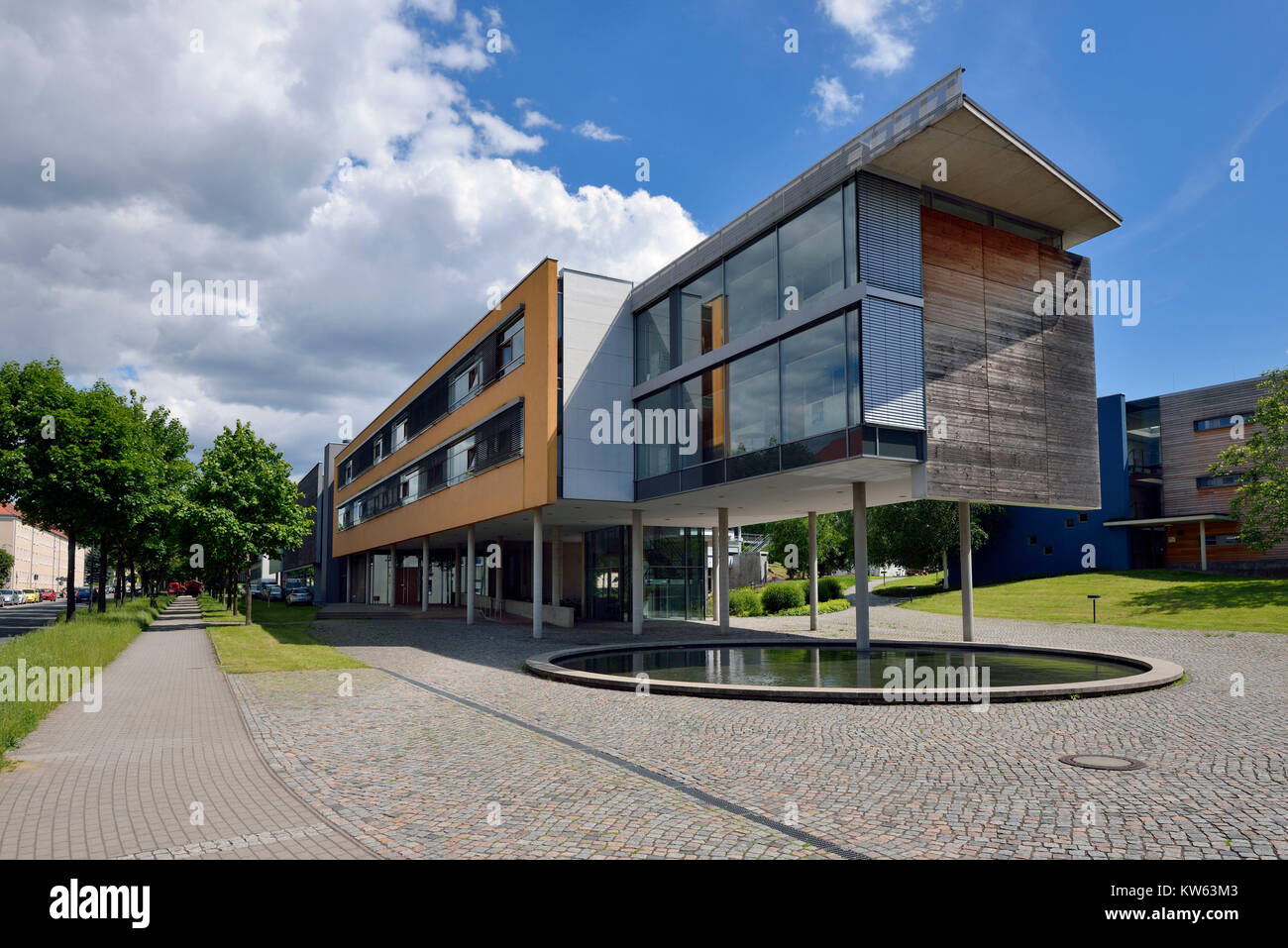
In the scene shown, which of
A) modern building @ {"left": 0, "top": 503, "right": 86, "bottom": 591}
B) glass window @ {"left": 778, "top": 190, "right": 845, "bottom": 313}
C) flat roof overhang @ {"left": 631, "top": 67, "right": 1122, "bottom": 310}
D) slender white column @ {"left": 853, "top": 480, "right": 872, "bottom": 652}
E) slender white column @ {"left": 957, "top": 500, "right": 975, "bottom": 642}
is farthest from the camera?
modern building @ {"left": 0, "top": 503, "right": 86, "bottom": 591}

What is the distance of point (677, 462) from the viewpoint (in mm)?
25734

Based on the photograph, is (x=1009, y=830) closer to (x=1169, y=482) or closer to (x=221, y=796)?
(x=221, y=796)

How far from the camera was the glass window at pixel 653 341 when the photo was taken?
88.0ft

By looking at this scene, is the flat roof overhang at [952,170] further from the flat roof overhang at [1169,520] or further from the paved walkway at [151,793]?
the flat roof overhang at [1169,520]

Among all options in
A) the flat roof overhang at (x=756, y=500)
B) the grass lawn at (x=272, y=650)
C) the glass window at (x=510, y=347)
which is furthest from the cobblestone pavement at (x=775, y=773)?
the glass window at (x=510, y=347)

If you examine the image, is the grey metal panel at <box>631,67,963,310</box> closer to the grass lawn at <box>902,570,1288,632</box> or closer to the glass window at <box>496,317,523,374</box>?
the glass window at <box>496,317,523,374</box>

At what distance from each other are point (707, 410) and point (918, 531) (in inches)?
1377

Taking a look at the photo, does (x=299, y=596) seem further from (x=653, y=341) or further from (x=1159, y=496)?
(x=1159, y=496)

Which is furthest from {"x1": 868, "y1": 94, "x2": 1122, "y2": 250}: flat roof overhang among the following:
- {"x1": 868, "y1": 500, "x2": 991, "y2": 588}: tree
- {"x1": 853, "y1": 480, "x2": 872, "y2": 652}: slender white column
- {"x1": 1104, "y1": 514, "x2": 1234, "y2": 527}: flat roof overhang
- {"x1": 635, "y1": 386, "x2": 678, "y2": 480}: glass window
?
{"x1": 868, "y1": 500, "x2": 991, "y2": 588}: tree

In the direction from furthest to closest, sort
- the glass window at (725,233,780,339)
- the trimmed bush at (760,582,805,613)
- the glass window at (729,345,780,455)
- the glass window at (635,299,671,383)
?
1. the trimmed bush at (760,582,805,613)
2. the glass window at (635,299,671,383)
3. the glass window at (725,233,780,339)
4. the glass window at (729,345,780,455)

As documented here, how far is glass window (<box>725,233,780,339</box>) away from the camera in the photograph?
2222cm

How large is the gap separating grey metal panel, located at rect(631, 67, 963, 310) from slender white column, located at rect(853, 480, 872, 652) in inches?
292

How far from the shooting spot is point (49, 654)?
16781 millimetres
